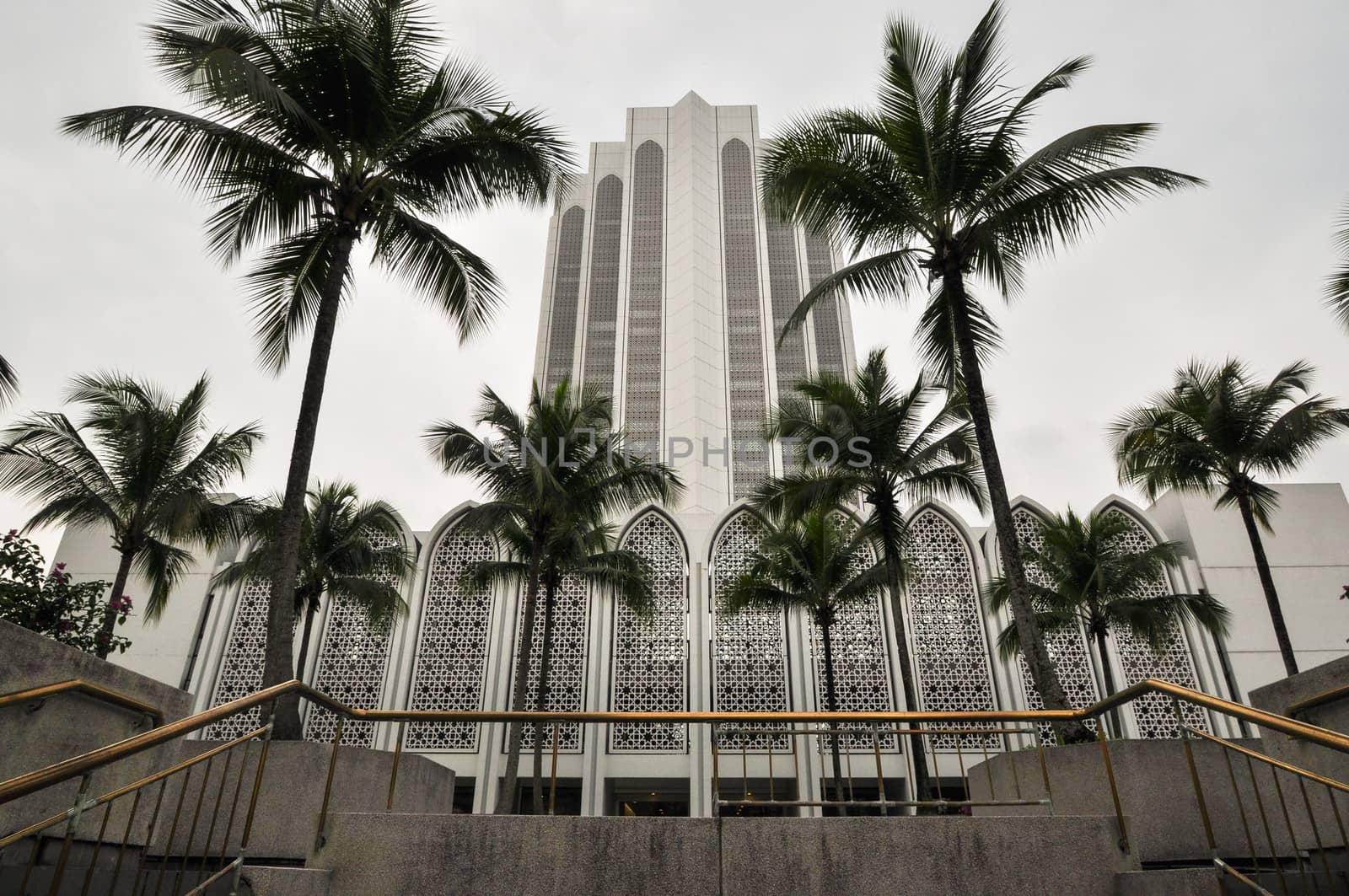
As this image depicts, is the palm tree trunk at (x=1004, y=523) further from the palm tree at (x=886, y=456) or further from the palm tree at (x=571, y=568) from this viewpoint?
the palm tree at (x=571, y=568)

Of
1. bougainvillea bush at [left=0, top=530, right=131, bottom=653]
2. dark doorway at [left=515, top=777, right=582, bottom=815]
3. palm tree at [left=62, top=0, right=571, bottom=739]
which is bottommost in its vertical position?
dark doorway at [left=515, top=777, right=582, bottom=815]

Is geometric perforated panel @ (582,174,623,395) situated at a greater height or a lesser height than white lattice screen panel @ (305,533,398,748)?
greater

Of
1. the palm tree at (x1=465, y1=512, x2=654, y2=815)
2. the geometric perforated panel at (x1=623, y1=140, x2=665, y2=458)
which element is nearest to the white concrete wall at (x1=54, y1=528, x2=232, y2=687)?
the palm tree at (x1=465, y1=512, x2=654, y2=815)

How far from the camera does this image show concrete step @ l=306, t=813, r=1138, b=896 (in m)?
5.00

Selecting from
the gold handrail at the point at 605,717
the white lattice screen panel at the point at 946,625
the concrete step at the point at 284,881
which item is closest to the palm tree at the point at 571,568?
the white lattice screen panel at the point at 946,625

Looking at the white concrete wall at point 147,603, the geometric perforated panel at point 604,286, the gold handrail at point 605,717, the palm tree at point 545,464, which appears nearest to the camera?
the gold handrail at point 605,717

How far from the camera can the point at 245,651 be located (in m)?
20.1

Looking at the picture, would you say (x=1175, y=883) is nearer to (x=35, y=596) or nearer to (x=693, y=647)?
(x=35, y=596)

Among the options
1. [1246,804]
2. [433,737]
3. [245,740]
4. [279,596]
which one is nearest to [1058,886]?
[1246,804]

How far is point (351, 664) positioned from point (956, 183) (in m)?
17.4

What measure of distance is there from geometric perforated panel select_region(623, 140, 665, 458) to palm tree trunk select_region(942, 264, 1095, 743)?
39.2 meters

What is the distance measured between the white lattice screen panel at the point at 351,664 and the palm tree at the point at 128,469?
215 inches

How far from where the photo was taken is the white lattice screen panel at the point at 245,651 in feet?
64.7

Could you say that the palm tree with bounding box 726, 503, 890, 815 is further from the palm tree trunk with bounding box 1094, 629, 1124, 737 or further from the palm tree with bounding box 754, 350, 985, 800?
the palm tree trunk with bounding box 1094, 629, 1124, 737
